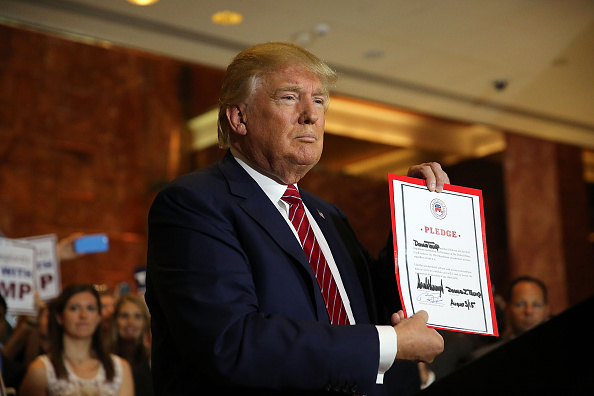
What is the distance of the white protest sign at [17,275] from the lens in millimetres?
5363

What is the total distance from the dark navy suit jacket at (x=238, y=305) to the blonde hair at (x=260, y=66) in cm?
21

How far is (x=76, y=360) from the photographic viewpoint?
444cm

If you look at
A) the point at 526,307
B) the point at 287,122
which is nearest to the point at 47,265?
the point at 526,307

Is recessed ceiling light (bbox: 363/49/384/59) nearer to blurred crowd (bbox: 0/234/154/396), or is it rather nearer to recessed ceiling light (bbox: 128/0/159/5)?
recessed ceiling light (bbox: 128/0/159/5)

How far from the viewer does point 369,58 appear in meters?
6.67

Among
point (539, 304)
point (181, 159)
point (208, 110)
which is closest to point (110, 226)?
point (181, 159)

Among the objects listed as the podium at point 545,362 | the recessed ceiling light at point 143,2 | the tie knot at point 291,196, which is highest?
the recessed ceiling light at point 143,2

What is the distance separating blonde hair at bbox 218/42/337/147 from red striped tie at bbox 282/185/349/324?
0.85 ft

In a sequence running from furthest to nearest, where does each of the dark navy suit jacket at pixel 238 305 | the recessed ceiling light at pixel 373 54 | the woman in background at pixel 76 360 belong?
the recessed ceiling light at pixel 373 54, the woman in background at pixel 76 360, the dark navy suit jacket at pixel 238 305

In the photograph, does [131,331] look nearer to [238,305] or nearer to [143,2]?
[143,2]

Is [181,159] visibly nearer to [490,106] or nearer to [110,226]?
[110,226]

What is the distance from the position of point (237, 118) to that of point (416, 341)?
73cm
